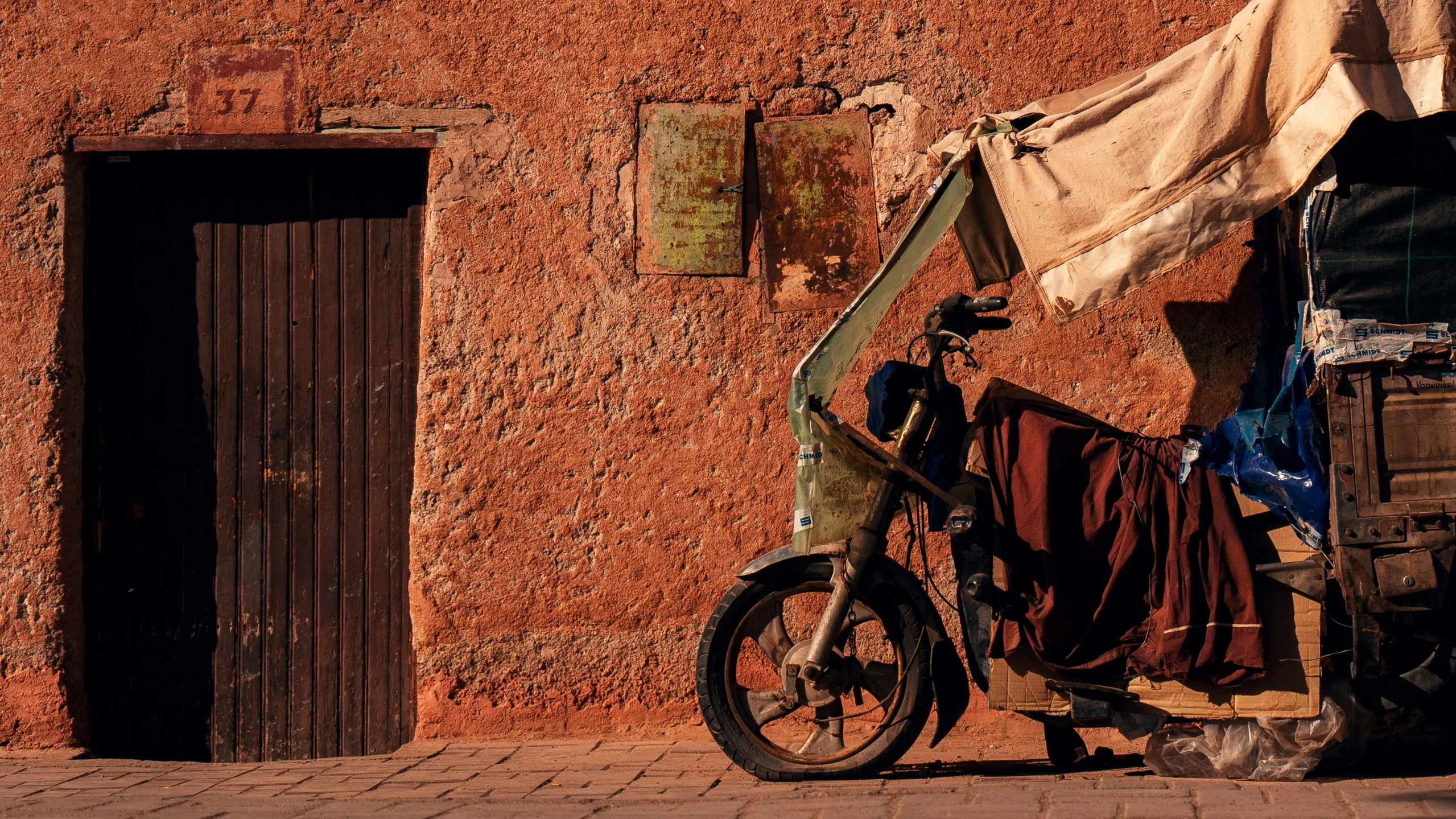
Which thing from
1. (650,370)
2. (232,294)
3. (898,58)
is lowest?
(650,370)

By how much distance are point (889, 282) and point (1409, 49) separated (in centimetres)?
148

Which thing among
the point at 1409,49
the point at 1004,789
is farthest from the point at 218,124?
the point at 1409,49

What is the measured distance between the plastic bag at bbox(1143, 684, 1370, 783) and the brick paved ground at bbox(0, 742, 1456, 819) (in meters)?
0.06

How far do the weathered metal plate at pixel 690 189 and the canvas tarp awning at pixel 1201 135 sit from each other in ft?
3.82

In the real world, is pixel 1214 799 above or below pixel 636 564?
below

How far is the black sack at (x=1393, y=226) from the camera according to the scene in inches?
138

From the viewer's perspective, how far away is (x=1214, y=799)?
11.2ft

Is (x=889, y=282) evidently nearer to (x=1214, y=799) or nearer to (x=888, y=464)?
(x=888, y=464)

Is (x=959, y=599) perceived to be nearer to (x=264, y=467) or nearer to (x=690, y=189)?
(x=690, y=189)

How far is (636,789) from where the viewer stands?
153 inches

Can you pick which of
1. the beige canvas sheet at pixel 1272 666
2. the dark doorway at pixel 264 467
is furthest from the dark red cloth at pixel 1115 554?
the dark doorway at pixel 264 467

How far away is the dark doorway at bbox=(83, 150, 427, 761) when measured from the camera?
16.2ft

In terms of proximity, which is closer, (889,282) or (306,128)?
(889,282)

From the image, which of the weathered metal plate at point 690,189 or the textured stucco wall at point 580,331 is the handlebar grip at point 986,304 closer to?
the textured stucco wall at point 580,331
